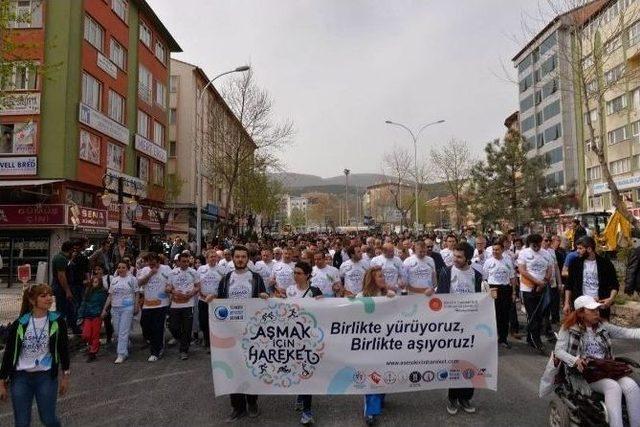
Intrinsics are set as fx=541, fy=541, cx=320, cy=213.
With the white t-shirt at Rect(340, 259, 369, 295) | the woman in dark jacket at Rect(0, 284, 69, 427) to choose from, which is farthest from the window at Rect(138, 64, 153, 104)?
the woman in dark jacket at Rect(0, 284, 69, 427)

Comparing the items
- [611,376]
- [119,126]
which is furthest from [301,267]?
[119,126]

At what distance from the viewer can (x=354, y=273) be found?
375 inches

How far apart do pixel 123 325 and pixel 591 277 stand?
736cm

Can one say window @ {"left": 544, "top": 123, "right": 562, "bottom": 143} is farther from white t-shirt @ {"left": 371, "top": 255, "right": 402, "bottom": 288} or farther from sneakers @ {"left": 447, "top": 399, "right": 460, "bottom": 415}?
sneakers @ {"left": 447, "top": 399, "right": 460, "bottom": 415}

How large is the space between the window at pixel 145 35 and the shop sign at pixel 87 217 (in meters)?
14.4

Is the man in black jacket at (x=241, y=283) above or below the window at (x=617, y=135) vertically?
below

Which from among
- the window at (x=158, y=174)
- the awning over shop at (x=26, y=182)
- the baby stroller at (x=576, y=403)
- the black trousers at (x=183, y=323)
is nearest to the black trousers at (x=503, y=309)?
the baby stroller at (x=576, y=403)

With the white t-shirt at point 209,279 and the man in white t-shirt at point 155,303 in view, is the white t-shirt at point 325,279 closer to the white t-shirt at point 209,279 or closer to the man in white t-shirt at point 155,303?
the white t-shirt at point 209,279

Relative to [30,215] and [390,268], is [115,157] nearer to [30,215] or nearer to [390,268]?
[30,215]

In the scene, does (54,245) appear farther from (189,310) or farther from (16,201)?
(189,310)

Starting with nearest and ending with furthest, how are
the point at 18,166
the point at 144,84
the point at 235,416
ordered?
the point at 235,416
the point at 18,166
the point at 144,84

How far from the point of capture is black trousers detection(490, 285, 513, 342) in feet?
29.3

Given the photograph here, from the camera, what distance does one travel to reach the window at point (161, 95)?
38.7 m

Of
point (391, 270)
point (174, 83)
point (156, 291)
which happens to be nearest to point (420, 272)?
point (391, 270)
